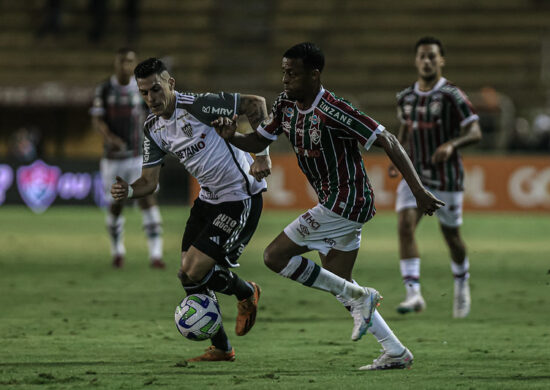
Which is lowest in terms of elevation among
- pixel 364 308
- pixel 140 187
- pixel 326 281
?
pixel 364 308

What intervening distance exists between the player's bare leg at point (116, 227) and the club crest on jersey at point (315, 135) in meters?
6.24

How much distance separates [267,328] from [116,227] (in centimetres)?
471

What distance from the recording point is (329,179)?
6.19 metres

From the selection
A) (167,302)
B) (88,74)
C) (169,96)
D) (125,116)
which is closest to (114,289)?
(167,302)

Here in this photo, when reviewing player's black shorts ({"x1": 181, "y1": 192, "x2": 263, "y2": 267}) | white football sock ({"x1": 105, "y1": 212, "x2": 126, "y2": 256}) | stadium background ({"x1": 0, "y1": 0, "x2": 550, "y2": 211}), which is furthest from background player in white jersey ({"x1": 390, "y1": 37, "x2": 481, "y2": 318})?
stadium background ({"x1": 0, "y1": 0, "x2": 550, "y2": 211})

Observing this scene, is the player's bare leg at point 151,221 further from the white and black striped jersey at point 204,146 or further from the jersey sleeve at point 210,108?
the jersey sleeve at point 210,108

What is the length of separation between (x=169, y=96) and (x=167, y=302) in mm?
3345

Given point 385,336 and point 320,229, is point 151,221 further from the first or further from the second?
point 385,336

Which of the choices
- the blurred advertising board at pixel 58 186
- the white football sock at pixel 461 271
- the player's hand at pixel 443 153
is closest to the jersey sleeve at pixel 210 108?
the player's hand at pixel 443 153

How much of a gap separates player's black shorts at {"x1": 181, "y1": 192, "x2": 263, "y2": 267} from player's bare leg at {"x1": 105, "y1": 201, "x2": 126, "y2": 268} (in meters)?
5.16

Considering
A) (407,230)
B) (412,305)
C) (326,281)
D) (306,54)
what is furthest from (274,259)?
(407,230)

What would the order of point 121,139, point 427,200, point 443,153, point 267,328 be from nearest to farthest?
point 427,200 → point 267,328 → point 443,153 → point 121,139

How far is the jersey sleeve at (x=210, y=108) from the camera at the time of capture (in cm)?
672

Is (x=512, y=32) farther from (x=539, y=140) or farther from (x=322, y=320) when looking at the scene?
(x=322, y=320)
